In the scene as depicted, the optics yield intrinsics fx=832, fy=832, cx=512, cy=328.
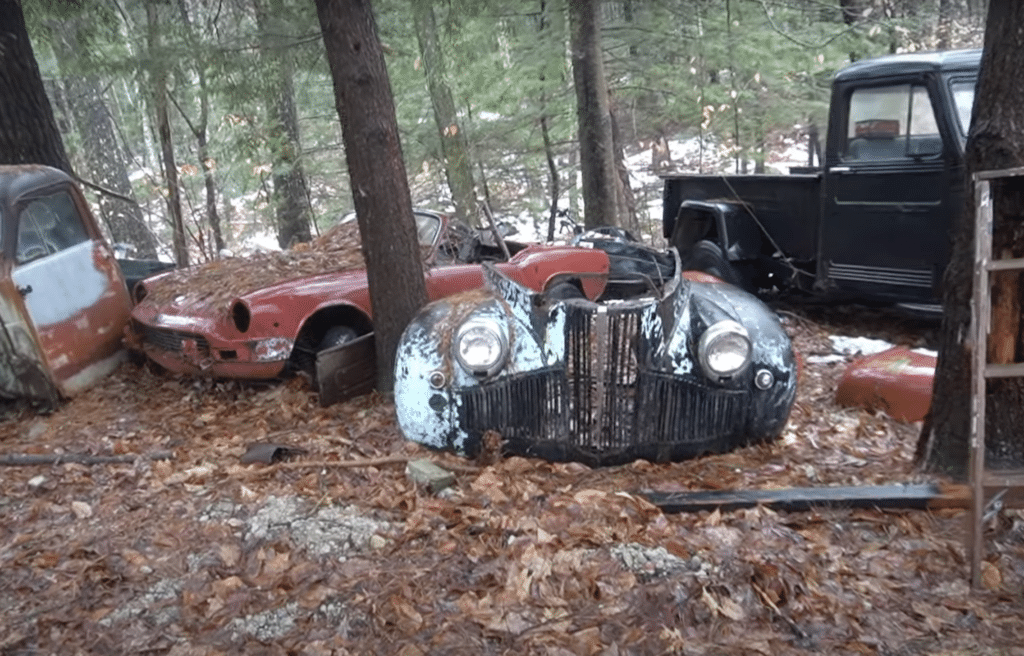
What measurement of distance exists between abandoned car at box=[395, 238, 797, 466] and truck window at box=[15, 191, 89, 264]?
12.1 feet

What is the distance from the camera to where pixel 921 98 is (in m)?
6.51

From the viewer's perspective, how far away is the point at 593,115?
1033 cm

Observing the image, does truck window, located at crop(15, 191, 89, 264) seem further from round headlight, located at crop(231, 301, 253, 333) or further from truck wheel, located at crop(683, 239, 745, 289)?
truck wheel, located at crop(683, 239, 745, 289)

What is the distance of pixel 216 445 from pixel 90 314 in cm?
228

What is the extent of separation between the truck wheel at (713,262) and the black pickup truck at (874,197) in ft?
0.09

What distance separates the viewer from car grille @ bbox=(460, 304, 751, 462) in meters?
4.08

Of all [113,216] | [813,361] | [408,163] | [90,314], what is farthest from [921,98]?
[113,216]

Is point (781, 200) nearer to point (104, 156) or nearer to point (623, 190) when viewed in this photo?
point (623, 190)

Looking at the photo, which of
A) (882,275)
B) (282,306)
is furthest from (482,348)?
(882,275)

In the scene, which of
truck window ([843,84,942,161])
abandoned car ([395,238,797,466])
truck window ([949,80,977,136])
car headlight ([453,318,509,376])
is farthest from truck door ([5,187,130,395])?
truck window ([949,80,977,136])

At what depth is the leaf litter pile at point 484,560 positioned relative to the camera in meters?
2.81

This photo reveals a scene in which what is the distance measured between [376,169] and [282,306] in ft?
A: 4.39

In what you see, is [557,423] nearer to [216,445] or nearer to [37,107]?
[216,445]

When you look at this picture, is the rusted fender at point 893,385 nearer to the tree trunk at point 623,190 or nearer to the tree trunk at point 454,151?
the tree trunk at point 623,190
